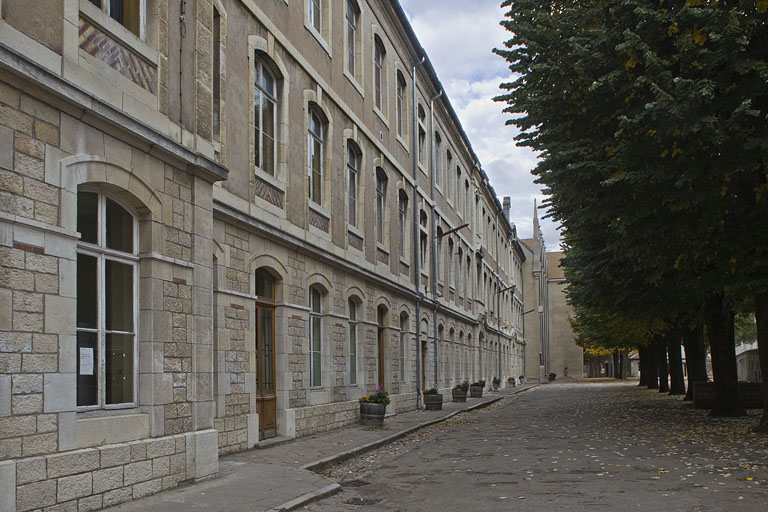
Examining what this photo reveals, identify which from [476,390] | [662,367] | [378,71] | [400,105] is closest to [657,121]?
[378,71]

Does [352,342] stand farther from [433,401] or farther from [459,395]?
[459,395]

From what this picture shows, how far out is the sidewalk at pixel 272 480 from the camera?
26.1 ft

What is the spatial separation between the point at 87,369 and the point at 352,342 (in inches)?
451

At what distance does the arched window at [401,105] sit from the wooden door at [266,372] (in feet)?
40.6

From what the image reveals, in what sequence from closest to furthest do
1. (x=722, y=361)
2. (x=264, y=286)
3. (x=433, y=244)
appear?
(x=264, y=286) < (x=722, y=361) < (x=433, y=244)

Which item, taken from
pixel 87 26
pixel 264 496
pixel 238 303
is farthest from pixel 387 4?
pixel 264 496

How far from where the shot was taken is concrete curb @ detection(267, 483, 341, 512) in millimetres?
8032

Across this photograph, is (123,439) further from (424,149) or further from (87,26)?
(424,149)

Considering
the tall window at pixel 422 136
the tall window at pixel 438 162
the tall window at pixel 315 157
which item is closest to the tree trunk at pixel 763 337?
the tall window at pixel 315 157

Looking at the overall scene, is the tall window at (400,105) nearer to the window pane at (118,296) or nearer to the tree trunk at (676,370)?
the tree trunk at (676,370)

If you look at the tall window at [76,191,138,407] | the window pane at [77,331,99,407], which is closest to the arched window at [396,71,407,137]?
the tall window at [76,191,138,407]

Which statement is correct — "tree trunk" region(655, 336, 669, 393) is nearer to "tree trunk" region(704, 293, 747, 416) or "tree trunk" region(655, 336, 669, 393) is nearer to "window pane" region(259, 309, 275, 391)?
"tree trunk" region(704, 293, 747, 416)

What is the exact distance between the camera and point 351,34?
20297mm

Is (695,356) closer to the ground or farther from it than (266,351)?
closer to the ground
